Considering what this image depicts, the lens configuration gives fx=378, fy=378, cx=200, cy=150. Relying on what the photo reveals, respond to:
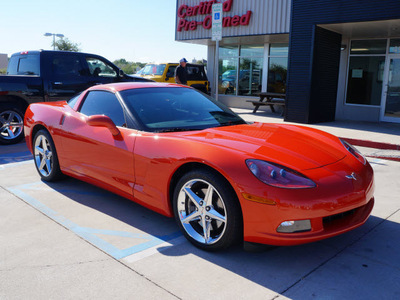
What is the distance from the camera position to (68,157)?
4.51 meters

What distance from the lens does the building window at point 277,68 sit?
1496 centimetres

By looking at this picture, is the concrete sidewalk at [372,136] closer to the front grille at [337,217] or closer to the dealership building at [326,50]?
the dealership building at [326,50]

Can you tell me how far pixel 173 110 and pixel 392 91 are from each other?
996 centimetres

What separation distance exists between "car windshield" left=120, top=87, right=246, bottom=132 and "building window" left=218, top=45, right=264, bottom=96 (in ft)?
38.2

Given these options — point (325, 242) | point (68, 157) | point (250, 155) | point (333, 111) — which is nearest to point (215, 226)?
point (250, 155)

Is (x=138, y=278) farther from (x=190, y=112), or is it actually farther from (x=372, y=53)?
Result: (x=372, y=53)

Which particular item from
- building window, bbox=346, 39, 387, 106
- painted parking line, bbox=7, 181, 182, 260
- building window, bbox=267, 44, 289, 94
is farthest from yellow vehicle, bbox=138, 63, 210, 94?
painted parking line, bbox=7, 181, 182, 260

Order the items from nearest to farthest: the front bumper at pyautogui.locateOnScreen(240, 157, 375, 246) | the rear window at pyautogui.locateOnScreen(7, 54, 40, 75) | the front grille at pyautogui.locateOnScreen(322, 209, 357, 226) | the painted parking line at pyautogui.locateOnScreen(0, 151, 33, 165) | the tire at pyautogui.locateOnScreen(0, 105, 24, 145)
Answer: the front bumper at pyautogui.locateOnScreen(240, 157, 375, 246)
the front grille at pyautogui.locateOnScreen(322, 209, 357, 226)
the painted parking line at pyautogui.locateOnScreen(0, 151, 33, 165)
the tire at pyautogui.locateOnScreen(0, 105, 24, 145)
the rear window at pyautogui.locateOnScreen(7, 54, 40, 75)

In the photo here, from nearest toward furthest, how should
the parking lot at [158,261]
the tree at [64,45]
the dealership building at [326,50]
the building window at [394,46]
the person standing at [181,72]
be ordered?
the parking lot at [158,261]
the dealership building at [326,50]
the person standing at [181,72]
the building window at [394,46]
the tree at [64,45]

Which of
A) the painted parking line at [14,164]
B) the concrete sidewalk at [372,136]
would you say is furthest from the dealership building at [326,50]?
the painted parking line at [14,164]

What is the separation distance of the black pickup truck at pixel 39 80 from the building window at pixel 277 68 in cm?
790

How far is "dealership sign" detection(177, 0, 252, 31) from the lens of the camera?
14.1 m

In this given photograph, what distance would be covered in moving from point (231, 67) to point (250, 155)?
1470 cm

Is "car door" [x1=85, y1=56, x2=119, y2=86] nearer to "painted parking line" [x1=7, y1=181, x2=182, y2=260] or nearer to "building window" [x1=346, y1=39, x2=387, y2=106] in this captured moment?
"painted parking line" [x1=7, y1=181, x2=182, y2=260]
